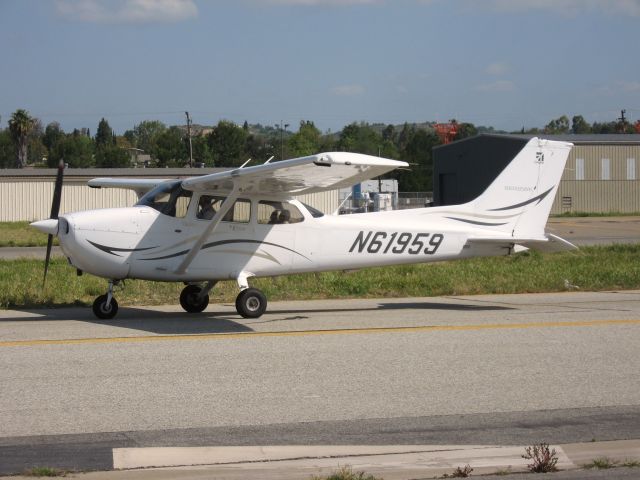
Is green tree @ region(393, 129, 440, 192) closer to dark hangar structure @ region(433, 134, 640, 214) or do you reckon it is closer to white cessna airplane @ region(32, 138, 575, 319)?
dark hangar structure @ region(433, 134, 640, 214)

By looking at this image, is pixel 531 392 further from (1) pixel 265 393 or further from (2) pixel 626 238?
(2) pixel 626 238

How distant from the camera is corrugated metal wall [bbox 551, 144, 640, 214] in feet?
182

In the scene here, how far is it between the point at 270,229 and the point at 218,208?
0.80 m

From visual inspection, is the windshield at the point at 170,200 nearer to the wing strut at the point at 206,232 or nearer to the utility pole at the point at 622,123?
the wing strut at the point at 206,232

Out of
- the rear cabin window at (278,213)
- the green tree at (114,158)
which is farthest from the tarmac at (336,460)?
the green tree at (114,158)

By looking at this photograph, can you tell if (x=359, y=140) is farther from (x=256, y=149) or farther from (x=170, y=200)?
(x=170, y=200)

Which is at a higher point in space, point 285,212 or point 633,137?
point 633,137

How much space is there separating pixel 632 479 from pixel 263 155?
94.6 meters

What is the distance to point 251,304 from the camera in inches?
474

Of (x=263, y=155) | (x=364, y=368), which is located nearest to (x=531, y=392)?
(x=364, y=368)

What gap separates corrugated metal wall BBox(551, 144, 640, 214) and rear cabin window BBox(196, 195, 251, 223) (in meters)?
45.7

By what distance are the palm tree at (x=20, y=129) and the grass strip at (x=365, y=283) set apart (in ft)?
276

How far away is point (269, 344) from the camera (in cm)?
990

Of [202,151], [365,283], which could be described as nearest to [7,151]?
[202,151]
